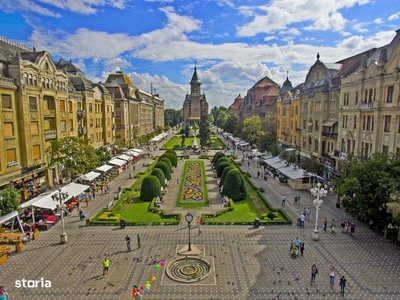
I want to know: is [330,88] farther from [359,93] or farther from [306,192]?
[306,192]

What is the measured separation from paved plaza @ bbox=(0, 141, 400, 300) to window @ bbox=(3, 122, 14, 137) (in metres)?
13.0

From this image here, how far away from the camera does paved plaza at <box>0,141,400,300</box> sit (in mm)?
17734

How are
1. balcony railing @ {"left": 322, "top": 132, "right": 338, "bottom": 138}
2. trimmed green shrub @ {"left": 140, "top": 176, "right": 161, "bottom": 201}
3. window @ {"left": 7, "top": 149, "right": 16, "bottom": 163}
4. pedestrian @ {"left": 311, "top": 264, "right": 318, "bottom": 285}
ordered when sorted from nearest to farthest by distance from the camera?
pedestrian @ {"left": 311, "top": 264, "right": 318, "bottom": 285}
window @ {"left": 7, "top": 149, "right": 16, "bottom": 163}
trimmed green shrub @ {"left": 140, "top": 176, "right": 161, "bottom": 201}
balcony railing @ {"left": 322, "top": 132, "right": 338, "bottom": 138}

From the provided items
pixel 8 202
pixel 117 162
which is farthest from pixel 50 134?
pixel 8 202

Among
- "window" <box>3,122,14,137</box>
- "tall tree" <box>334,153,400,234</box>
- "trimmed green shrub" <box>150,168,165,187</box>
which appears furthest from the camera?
"trimmed green shrub" <box>150,168,165,187</box>

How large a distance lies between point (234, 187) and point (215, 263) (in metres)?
14.9

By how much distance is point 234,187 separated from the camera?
3519 cm

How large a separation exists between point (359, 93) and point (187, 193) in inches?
992

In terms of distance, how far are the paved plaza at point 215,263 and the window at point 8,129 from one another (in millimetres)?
12979

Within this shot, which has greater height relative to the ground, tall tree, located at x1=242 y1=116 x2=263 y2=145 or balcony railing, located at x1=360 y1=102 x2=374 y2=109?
balcony railing, located at x1=360 y1=102 x2=374 y2=109

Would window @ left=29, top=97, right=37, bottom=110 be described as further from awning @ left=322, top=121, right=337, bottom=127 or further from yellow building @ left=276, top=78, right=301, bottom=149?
yellow building @ left=276, top=78, right=301, bottom=149

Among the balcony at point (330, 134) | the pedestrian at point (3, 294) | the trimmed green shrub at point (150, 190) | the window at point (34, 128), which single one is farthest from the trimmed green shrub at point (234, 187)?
the window at point (34, 128)

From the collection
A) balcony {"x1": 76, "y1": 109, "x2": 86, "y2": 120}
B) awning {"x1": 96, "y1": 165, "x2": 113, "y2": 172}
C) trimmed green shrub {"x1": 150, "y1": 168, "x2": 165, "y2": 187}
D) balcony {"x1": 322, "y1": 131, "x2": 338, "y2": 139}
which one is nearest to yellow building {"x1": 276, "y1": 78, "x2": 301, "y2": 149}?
balcony {"x1": 322, "y1": 131, "x2": 338, "y2": 139}

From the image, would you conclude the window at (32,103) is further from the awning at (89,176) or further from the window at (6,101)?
the awning at (89,176)
